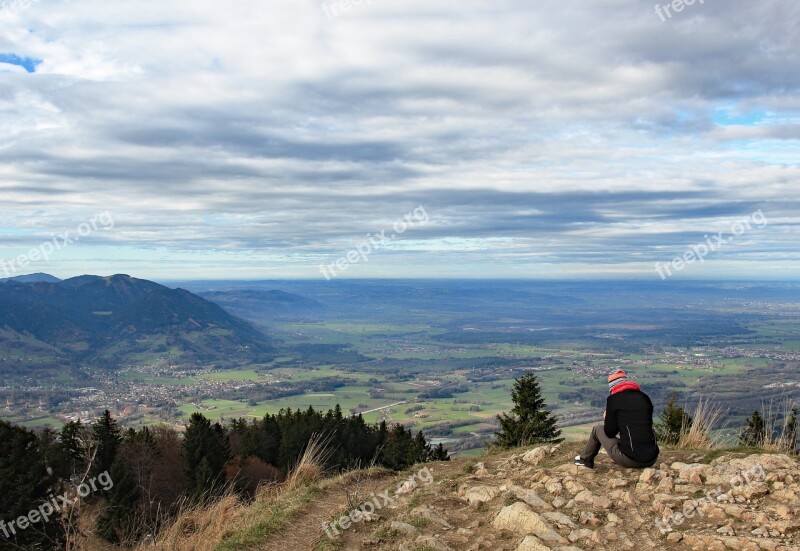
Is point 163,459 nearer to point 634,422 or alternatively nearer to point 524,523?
point 524,523

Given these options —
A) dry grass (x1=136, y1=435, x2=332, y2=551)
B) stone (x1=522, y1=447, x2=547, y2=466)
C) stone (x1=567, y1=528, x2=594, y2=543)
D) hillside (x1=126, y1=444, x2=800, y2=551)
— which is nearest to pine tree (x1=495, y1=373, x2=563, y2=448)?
stone (x1=522, y1=447, x2=547, y2=466)

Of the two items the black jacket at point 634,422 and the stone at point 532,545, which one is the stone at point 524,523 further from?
the black jacket at point 634,422

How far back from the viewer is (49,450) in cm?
3219

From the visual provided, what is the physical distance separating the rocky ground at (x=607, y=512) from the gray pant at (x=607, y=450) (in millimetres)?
182

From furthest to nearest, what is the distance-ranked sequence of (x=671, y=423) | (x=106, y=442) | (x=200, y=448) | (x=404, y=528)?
(x=200, y=448)
(x=106, y=442)
(x=671, y=423)
(x=404, y=528)

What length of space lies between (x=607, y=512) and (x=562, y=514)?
673 millimetres

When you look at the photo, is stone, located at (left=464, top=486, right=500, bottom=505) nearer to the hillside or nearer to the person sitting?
the hillside

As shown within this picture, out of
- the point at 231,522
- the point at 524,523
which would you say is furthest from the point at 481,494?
the point at 231,522

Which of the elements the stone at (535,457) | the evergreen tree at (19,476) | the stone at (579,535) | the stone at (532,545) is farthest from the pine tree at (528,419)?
the evergreen tree at (19,476)

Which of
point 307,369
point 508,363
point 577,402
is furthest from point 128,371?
point 577,402

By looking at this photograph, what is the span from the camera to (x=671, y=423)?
17219 millimetres

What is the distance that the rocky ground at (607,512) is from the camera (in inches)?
274

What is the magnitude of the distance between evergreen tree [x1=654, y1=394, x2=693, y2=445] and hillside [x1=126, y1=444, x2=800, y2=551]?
9.36 feet

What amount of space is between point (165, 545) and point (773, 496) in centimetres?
911
